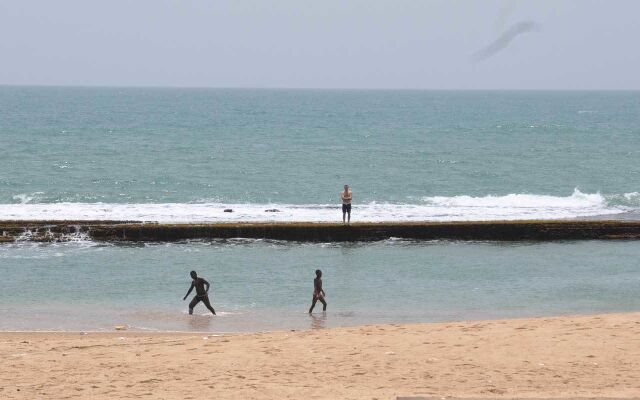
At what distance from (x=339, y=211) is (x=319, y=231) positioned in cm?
747

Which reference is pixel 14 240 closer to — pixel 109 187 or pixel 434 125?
pixel 109 187

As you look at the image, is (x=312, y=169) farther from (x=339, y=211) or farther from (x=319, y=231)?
(x=319, y=231)

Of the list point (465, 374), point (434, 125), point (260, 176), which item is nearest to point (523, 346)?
point (465, 374)

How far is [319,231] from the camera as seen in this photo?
27578 mm

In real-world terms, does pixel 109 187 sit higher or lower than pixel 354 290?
higher

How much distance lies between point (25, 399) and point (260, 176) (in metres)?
36.1

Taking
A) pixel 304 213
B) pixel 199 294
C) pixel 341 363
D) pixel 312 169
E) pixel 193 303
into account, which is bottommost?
pixel 341 363

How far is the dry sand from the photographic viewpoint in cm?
1227

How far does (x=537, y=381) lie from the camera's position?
1268 centimetres

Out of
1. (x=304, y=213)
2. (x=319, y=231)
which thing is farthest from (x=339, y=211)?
(x=319, y=231)

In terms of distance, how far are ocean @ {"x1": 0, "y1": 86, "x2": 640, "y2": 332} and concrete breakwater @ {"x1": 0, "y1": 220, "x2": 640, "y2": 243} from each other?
0.45 meters

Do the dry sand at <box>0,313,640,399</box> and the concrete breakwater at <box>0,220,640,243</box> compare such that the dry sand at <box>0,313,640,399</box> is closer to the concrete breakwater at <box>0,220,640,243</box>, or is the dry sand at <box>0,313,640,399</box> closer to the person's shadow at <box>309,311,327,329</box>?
the person's shadow at <box>309,311,327,329</box>

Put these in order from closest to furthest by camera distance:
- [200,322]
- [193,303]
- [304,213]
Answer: [200,322] < [193,303] < [304,213]

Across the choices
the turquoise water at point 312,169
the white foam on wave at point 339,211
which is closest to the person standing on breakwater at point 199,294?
the white foam on wave at point 339,211
